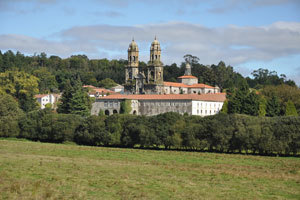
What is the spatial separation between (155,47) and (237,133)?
195 feet

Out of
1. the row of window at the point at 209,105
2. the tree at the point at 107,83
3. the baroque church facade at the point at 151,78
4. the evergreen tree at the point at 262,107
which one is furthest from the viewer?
the tree at the point at 107,83

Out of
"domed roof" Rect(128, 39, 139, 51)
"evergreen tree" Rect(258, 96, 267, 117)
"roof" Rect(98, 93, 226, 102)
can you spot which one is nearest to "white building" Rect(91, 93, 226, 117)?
"roof" Rect(98, 93, 226, 102)

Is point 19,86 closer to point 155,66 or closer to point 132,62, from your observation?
point 132,62

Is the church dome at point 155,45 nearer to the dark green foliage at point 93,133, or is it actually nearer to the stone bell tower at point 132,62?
the stone bell tower at point 132,62

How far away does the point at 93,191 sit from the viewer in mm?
19219

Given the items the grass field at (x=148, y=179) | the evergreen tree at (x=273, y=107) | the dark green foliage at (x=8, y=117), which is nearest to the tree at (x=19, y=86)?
the dark green foliage at (x=8, y=117)

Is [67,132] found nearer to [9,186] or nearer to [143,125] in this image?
[143,125]

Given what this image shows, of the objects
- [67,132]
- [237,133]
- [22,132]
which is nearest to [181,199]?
[237,133]

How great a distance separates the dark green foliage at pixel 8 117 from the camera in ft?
171

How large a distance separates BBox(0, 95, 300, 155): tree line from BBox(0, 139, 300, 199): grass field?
7.96 metres

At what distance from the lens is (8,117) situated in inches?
2088

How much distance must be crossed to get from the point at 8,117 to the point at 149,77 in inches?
1859

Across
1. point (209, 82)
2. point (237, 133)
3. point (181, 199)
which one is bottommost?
point (181, 199)

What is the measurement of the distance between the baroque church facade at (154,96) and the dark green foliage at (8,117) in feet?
101
